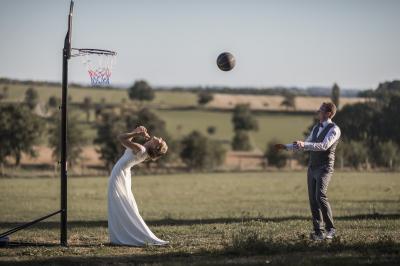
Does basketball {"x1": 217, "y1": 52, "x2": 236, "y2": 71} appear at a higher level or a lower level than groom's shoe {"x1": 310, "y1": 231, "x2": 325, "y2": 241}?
higher

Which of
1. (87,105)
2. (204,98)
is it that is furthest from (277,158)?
(204,98)

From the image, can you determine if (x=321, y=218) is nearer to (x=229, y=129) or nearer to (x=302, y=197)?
(x=302, y=197)

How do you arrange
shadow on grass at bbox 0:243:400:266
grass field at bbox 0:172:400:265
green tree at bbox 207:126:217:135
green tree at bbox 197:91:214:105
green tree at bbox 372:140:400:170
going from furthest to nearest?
green tree at bbox 197:91:214:105 < green tree at bbox 207:126:217:135 < green tree at bbox 372:140:400:170 < grass field at bbox 0:172:400:265 < shadow on grass at bbox 0:243:400:266

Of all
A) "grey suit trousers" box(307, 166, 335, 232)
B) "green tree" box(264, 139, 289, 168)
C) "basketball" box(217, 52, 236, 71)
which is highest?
"basketball" box(217, 52, 236, 71)

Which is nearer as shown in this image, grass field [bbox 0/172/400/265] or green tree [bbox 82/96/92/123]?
grass field [bbox 0/172/400/265]

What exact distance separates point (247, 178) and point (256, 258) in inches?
1569

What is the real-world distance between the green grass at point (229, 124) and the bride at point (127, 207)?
236ft

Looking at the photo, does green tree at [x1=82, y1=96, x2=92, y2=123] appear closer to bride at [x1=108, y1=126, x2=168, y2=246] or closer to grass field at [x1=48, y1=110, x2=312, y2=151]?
grass field at [x1=48, y1=110, x2=312, y2=151]

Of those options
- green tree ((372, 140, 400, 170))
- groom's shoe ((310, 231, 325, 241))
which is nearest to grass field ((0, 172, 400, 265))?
A: groom's shoe ((310, 231, 325, 241))

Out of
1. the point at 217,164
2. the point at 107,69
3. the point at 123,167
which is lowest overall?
the point at 217,164

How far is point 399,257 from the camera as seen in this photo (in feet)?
33.8

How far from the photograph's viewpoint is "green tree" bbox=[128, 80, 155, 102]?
11907 cm

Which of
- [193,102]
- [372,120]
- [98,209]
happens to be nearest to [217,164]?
[372,120]

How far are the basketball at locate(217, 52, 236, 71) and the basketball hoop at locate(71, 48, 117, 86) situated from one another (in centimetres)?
285
